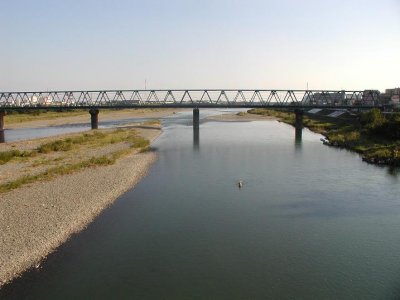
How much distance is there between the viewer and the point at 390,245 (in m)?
15.2

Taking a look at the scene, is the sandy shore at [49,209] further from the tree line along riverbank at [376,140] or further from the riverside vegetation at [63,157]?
the tree line along riverbank at [376,140]

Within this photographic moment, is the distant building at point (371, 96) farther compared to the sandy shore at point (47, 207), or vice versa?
the distant building at point (371, 96)

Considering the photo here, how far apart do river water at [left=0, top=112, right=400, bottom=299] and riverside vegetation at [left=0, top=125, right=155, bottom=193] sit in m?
6.71

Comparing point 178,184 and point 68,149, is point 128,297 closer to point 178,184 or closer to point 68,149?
point 178,184

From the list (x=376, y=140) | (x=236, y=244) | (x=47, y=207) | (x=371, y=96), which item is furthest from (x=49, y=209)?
(x=371, y=96)

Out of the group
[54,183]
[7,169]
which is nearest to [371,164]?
[54,183]

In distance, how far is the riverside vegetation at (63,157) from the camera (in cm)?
2655

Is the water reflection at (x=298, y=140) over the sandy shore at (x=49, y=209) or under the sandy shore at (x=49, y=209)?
over

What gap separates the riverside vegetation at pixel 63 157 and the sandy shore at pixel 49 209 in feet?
3.08

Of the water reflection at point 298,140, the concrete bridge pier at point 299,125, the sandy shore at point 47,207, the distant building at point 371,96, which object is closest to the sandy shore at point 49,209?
the sandy shore at point 47,207

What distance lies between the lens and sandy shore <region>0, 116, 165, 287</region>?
14.1 meters

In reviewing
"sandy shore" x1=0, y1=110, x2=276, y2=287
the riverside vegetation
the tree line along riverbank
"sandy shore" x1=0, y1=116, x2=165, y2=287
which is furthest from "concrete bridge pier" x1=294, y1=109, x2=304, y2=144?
"sandy shore" x1=0, y1=116, x2=165, y2=287

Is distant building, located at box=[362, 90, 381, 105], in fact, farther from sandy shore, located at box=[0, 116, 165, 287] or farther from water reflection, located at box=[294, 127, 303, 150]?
sandy shore, located at box=[0, 116, 165, 287]

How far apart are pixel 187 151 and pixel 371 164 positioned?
19.2m
